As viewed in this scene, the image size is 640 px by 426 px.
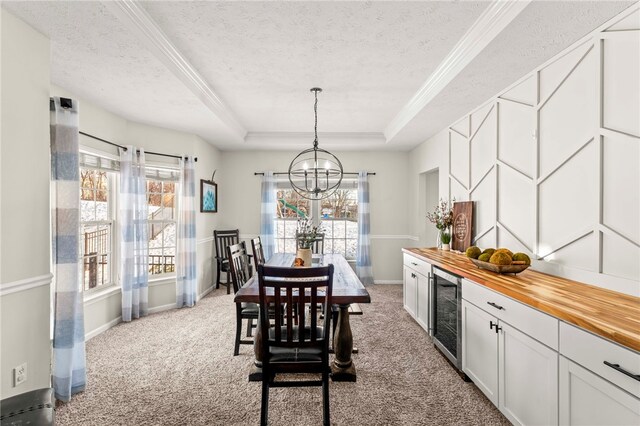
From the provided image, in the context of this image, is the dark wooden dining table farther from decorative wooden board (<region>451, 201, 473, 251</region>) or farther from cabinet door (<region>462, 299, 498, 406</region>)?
decorative wooden board (<region>451, 201, 473, 251</region>)

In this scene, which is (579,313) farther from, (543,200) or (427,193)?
(427,193)

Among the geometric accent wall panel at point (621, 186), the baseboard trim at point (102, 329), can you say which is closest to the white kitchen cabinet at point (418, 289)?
the geometric accent wall panel at point (621, 186)

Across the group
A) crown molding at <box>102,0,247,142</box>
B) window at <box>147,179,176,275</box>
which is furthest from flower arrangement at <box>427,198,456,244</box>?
window at <box>147,179,176,275</box>

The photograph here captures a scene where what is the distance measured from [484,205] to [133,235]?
13.2 feet

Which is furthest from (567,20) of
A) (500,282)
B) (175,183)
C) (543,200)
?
(175,183)

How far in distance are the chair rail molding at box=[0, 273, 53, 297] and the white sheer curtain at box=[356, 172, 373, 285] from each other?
4571mm

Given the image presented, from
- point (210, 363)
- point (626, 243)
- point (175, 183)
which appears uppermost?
point (175, 183)

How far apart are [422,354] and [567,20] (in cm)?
276

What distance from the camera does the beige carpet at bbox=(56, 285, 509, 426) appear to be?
6.99ft

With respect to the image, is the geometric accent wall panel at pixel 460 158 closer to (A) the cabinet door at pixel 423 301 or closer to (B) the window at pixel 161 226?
(A) the cabinet door at pixel 423 301

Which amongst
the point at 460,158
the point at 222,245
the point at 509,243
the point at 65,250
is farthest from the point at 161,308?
the point at 460,158

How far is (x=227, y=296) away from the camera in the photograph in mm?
5109

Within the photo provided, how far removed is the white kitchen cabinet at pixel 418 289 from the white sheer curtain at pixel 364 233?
169 centimetres

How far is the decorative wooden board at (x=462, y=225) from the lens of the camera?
3.66 meters
